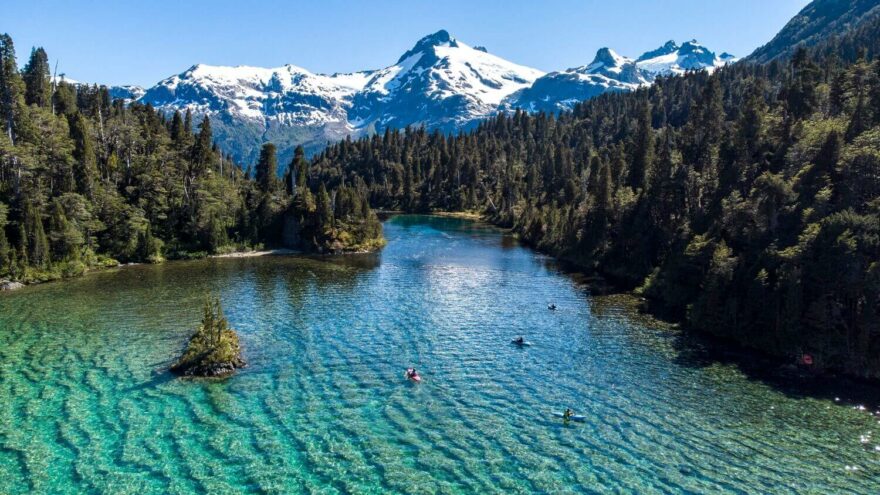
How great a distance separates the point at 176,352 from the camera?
167ft

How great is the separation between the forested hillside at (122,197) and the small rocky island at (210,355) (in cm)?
5151

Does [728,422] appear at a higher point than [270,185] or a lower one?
lower

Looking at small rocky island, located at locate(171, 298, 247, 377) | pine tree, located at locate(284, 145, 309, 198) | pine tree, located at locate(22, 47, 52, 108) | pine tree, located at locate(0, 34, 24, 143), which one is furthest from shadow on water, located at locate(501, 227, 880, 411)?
pine tree, located at locate(22, 47, 52, 108)

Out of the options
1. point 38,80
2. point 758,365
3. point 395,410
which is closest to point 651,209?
point 758,365

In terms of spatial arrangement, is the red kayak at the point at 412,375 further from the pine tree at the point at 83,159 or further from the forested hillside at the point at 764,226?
the pine tree at the point at 83,159

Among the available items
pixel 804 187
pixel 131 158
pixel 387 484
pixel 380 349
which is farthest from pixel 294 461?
pixel 131 158

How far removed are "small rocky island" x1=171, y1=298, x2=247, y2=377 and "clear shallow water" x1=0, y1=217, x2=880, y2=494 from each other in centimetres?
175

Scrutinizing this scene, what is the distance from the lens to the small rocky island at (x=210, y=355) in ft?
151

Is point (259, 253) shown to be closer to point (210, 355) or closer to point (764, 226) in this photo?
point (210, 355)

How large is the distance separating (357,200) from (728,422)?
346 feet

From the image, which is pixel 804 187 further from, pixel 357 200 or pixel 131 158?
pixel 131 158

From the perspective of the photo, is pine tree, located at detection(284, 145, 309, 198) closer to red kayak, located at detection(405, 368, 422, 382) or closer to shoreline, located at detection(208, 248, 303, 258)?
shoreline, located at detection(208, 248, 303, 258)

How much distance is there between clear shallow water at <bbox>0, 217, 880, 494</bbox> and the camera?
104ft

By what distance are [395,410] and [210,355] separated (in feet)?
57.9
